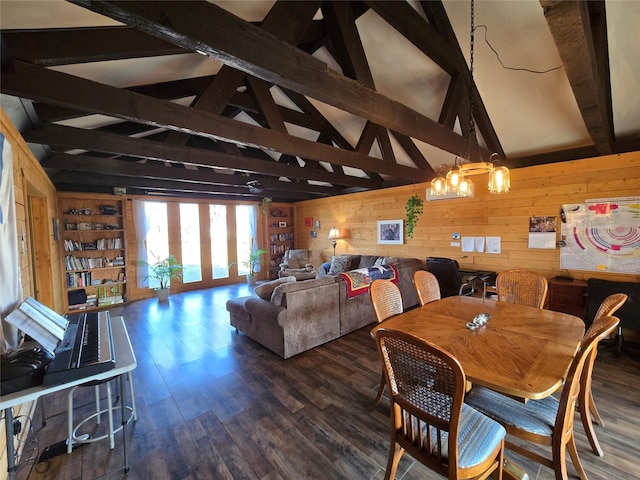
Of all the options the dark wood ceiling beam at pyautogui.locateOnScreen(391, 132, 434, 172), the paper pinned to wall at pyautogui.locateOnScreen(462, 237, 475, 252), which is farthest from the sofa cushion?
the dark wood ceiling beam at pyautogui.locateOnScreen(391, 132, 434, 172)

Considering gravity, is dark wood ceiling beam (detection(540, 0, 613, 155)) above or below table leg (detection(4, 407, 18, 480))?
above

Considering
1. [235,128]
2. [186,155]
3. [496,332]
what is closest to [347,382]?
[496,332]

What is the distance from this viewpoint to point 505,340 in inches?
66.8

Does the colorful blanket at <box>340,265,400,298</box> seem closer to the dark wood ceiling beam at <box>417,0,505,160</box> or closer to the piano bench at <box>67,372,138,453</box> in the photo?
the dark wood ceiling beam at <box>417,0,505,160</box>

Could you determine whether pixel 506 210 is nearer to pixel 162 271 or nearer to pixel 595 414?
pixel 595 414

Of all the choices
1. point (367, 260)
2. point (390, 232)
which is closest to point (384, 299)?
point (390, 232)

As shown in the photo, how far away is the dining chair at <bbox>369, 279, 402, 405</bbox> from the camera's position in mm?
2172

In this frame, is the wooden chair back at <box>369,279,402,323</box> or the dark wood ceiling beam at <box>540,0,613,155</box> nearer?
the dark wood ceiling beam at <box>540,0,613,155</box>

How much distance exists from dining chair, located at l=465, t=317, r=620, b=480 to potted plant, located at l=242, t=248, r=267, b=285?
6.60 meters

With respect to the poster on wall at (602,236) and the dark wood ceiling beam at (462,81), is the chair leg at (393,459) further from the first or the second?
the poster on wall at (602,236)

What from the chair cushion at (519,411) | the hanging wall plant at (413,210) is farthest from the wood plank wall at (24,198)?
the hanging wall plant at (413,210)

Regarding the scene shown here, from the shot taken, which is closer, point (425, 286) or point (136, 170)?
point (425, 286)

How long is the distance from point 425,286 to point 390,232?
10.8ft

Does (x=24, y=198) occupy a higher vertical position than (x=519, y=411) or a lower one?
higher
